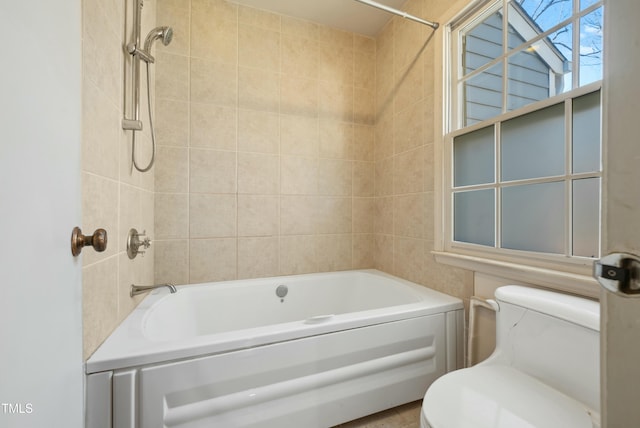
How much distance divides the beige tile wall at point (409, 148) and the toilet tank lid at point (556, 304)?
365 millimetres

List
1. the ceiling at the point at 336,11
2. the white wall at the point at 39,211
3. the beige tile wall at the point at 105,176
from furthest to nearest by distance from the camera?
the ceiling at the point at 336,11
the beige tile wall at the point at 105,176
the white wall at the point at 39,211

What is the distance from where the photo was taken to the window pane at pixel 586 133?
3.30 feet

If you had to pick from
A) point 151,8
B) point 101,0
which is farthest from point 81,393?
point 151,8

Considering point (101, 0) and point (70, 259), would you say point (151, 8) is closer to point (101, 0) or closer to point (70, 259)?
point (101, 0)

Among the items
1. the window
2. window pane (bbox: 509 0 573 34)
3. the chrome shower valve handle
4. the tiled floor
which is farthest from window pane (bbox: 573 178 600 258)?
the chrome shower valve handle

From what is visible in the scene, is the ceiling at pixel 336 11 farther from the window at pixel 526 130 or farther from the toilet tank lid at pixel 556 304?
the toilet tank lid at pixel 556 304

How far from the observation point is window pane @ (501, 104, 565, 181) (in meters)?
1.12

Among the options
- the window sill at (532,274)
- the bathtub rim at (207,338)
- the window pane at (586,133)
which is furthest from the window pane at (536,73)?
the bathtub rim at (207,338)

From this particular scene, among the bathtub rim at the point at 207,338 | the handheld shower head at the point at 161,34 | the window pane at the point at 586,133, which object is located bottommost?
the bathtub rim at the point at 207,338

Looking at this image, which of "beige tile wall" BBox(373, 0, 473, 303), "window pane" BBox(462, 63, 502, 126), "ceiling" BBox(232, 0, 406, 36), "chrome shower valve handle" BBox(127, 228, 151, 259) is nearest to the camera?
"chrome shower valve handle" BBox(127, 228, 151, 259)

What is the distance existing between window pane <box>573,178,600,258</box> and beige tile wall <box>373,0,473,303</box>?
49cm

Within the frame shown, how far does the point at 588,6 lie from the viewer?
102 cm

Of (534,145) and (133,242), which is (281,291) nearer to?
(133,242)

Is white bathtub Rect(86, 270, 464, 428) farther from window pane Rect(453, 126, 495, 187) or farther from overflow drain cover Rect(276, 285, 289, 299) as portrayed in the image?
window pane Rect(453, 126, 495, 187)
